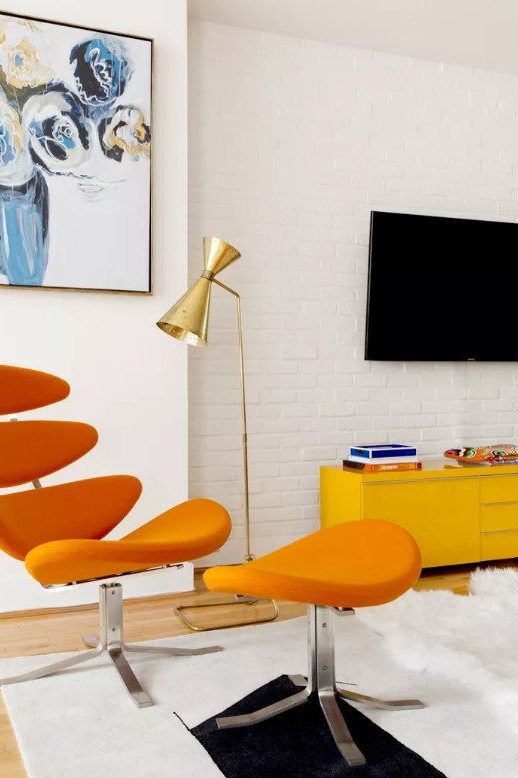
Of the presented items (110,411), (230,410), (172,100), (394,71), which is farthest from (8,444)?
(394,71)

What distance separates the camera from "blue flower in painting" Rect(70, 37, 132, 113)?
320cm

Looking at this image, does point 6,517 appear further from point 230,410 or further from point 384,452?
point 384,452

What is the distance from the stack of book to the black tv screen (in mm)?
567

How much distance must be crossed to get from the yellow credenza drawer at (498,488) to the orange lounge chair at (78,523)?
170 cm

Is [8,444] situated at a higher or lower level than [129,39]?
lower

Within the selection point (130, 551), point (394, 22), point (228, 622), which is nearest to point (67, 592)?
point (228, 622)

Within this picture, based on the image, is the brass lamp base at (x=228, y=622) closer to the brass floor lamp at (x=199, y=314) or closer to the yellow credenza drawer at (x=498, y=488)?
the brass floor lamp at (x=199, y=314)

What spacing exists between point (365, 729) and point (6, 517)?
4.32 feet

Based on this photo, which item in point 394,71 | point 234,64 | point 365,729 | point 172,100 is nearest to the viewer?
point 365,729

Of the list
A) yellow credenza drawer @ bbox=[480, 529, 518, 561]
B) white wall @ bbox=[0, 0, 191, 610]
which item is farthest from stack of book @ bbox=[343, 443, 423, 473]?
white wall @ bbox=[0, 0, 191, 610]

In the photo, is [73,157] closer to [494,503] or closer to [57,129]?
[57,129]

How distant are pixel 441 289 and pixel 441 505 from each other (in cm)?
119

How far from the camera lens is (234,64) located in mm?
3760

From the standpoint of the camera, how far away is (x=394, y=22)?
3.71 metres
